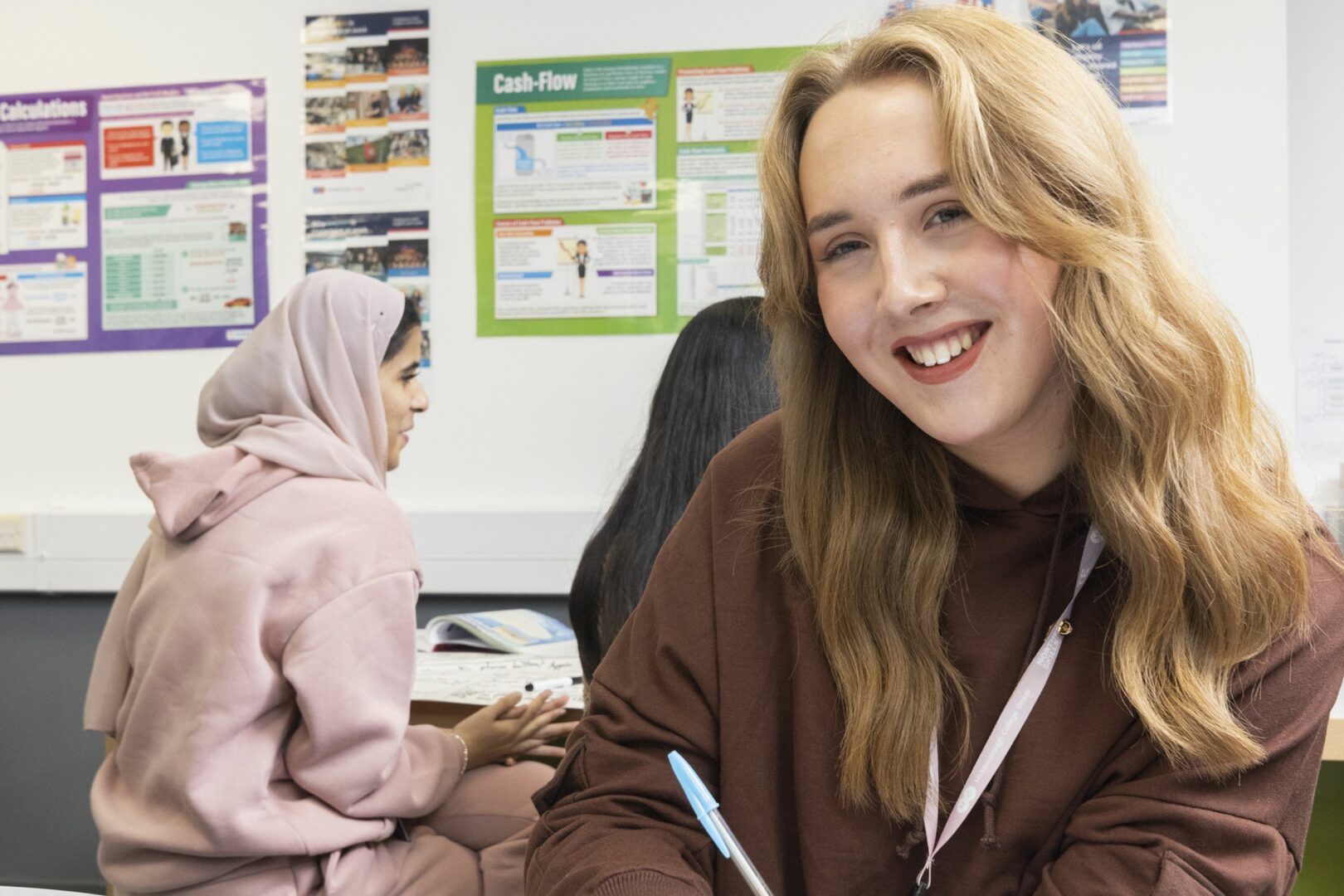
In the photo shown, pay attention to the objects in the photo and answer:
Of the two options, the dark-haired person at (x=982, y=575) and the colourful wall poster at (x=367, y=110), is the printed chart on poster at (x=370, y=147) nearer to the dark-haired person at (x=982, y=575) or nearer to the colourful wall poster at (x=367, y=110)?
the colourful wall poster at (x=367, y=110)

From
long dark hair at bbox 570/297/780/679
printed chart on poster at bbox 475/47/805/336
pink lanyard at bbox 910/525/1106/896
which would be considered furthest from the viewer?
printed chart on poster at bbox 475/47/805/336

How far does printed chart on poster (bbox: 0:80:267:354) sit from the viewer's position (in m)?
3.06

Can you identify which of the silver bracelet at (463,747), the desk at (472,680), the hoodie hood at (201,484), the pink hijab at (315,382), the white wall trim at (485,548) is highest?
the pink hijab at (315,382)

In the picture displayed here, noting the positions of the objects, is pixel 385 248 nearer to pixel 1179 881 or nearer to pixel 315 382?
pixel 315 382

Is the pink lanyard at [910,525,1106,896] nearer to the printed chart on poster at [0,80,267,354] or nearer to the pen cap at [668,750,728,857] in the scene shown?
the pen cap at [668,750,728,857]

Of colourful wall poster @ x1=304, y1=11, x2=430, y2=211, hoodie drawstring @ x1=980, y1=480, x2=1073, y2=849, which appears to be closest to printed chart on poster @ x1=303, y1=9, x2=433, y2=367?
colourful wall poster @ x1=304, y1=11, x2=430, y2=211

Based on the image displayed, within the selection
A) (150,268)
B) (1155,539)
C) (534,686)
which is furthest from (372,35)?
(1155,539)

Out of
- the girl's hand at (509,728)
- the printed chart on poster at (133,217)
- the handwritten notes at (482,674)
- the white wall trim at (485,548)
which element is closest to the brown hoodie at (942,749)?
the girl's hand at (509,728)

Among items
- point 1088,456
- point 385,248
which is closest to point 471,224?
point 385,248

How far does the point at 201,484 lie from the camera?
159 cm

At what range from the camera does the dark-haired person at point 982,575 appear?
0.92 m

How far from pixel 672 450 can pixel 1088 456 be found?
85cm

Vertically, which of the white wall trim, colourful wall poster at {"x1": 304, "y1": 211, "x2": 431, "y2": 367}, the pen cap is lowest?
the white wall trim

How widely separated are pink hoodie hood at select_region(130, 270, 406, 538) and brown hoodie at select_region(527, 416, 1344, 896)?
29.5 inches
